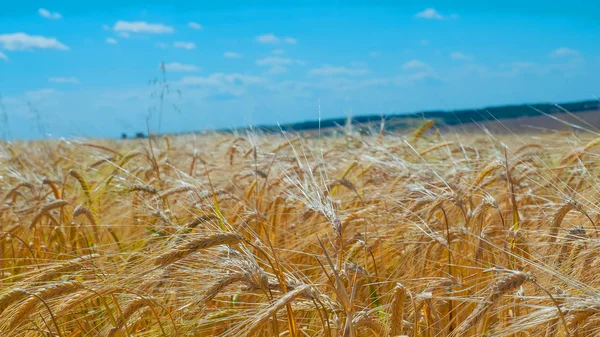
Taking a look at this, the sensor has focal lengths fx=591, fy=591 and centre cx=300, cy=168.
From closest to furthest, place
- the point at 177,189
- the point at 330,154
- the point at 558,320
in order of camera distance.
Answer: the point at 558,320 < the point at 177,189 < the point at 330,154

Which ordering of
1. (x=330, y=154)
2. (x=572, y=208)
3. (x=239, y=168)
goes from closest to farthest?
(x=572, y=208) < (x=239, y=168) < (x=330, y=154)

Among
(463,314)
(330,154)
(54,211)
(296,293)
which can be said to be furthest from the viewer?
(330,154)

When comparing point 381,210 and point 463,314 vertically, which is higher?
point 381,210

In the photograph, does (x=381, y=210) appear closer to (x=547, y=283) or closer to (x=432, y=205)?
(x=432, y=205)

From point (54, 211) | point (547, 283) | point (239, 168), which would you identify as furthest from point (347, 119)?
point (547, 283)

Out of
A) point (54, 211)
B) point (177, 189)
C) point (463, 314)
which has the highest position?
point (177, 189)

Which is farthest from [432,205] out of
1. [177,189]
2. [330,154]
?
[330,154]

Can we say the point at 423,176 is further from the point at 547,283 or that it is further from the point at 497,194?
the point at 547,283

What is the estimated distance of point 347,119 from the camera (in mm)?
6555

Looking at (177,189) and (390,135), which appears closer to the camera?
(177,189)

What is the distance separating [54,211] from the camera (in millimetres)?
2947

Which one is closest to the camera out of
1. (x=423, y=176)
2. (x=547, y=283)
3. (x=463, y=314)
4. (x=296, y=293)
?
(x=296, y=293)

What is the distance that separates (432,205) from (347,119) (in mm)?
4570

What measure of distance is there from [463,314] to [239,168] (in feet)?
7.12
